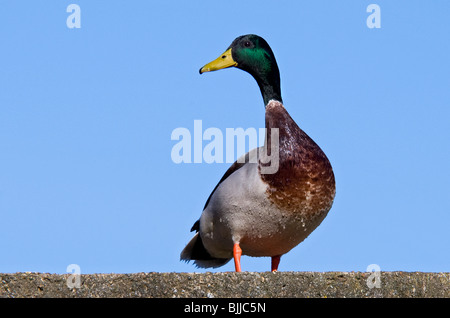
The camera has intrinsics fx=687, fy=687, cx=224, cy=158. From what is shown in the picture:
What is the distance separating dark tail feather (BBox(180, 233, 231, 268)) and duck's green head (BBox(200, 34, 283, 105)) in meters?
1.64

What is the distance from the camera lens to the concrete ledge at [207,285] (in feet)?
13.8

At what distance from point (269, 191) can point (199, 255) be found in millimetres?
1665

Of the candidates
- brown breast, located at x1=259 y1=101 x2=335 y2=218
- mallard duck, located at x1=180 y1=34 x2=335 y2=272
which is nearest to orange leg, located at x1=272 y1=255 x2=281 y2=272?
mallard duck, located at x1=180 y1=34 x2=335 y2=272

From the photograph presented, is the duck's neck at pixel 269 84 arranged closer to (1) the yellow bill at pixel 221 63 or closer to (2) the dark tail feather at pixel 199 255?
(1) the yellow bill at pixel 221 63

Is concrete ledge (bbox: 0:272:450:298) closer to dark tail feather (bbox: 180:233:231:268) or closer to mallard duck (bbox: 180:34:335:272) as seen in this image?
mallard duck (bbox: 180:34:335:272)

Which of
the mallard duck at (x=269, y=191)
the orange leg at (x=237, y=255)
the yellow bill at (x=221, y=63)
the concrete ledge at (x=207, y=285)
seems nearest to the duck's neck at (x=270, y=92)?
the mallard duck at (x=269, y=191)

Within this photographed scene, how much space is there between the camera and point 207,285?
4223 millimetres

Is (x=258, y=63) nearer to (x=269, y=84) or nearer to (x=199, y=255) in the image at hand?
(x=269, y=84)

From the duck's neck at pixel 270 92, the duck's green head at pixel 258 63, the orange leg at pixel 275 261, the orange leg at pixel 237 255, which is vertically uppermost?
the duck's green head at pixel 258 63

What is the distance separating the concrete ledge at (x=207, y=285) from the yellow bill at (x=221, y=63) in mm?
3055

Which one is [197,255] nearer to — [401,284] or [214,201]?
[214,201]

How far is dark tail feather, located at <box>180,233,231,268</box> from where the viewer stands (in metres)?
7.25
